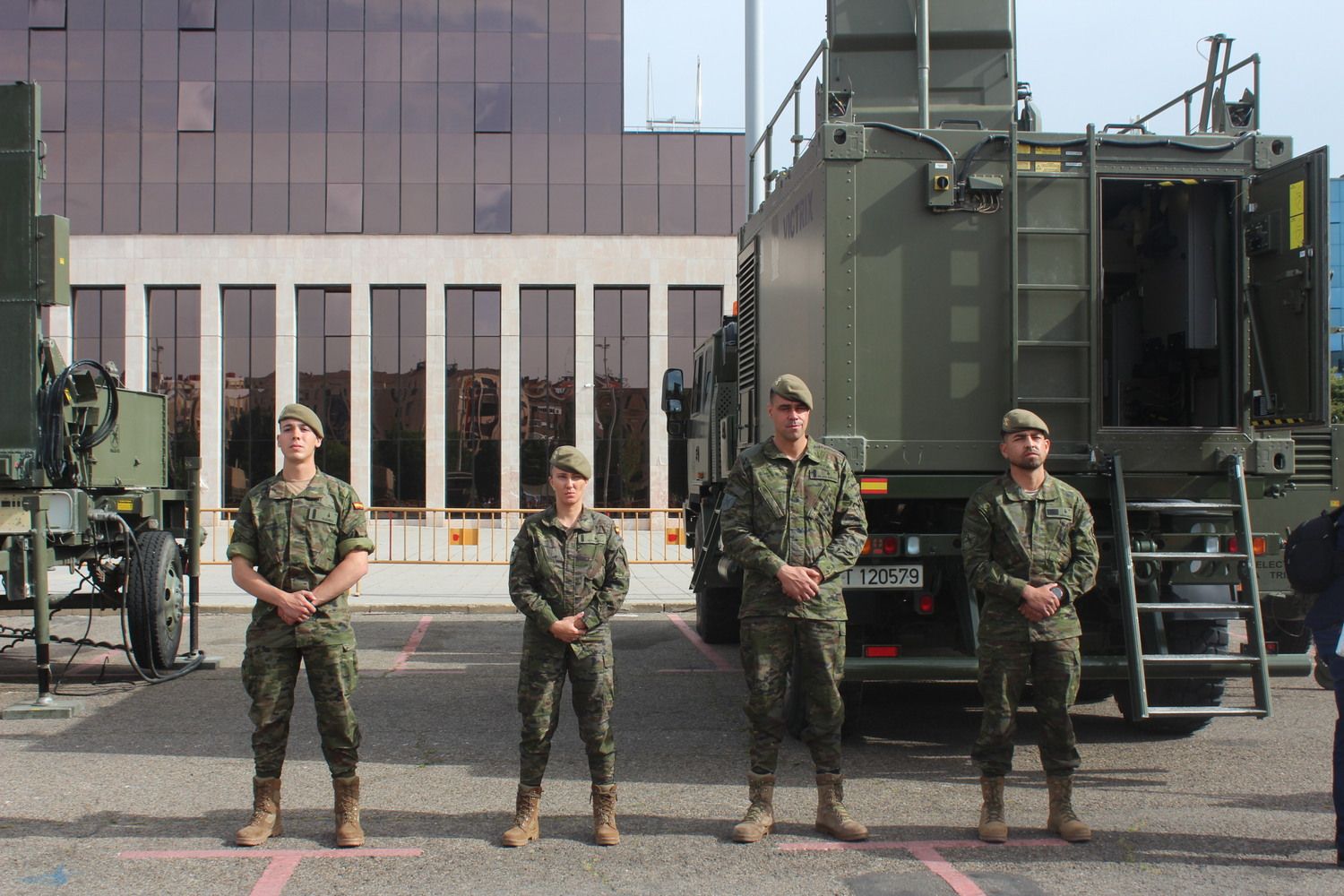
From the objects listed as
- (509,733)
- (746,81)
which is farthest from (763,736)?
(746,81)

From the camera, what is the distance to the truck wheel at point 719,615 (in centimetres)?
1144

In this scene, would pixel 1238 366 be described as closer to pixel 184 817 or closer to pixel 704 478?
pixel 704 478

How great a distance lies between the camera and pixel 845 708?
7055mm

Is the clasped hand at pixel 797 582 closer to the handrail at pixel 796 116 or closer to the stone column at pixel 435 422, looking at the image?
the handrail at pixel 796 116

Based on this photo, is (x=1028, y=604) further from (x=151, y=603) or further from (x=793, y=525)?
(x=151, y=603)

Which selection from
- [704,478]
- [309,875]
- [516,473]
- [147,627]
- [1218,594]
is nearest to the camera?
[309,875]

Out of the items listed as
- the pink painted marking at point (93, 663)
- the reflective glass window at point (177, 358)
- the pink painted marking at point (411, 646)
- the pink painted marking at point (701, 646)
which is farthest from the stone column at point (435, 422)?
the pink painted marking at point (93, 663)

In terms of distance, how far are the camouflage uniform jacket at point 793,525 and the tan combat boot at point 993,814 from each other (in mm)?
973

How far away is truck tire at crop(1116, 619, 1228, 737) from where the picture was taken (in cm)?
646

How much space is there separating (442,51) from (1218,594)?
106ft

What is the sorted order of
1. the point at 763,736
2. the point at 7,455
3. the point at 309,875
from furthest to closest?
the point at 7,455, the point at 763,736, the point at 309,875

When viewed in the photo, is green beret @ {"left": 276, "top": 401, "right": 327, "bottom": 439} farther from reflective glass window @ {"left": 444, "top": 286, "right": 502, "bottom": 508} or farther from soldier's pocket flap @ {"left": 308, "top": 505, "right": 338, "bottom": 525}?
reflective glass window @ {"left": 444, "top": 286, "right": 502, "bottom": 508}

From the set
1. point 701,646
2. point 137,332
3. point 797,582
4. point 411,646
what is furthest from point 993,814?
point 137,332

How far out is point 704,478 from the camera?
10984 millimetres
